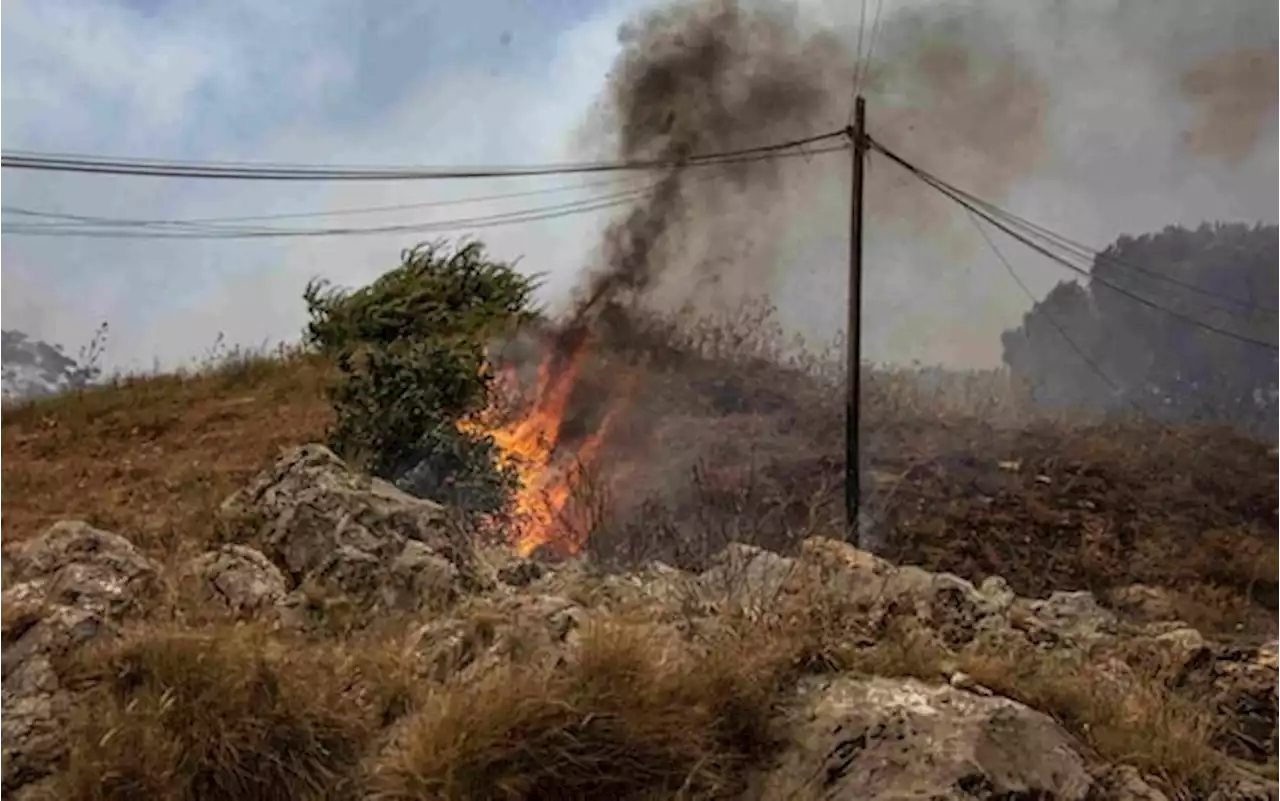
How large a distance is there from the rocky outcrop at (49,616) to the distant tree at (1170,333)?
11.2 meters

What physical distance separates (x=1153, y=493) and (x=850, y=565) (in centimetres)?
652

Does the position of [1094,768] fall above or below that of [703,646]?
below

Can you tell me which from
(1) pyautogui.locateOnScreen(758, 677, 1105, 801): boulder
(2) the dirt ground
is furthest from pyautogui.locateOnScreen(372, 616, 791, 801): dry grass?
(2) the dirt ground

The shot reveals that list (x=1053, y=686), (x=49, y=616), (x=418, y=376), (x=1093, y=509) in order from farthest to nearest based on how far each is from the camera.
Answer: (x=1093, y=509) < (x=418, y=376) < (x=49, y=616) < (x=1053, y=686)

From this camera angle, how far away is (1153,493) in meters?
11.4

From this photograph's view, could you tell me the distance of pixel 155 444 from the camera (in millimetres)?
12680

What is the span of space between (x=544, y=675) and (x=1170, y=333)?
11880 millimetres

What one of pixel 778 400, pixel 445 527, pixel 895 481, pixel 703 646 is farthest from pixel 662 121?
pixel 703 646

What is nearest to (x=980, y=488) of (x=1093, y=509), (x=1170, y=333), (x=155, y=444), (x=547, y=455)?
(x=1093, y=509)

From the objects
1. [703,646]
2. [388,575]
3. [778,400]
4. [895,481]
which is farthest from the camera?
[778,400]

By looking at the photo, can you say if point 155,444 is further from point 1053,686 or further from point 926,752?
point 926,752

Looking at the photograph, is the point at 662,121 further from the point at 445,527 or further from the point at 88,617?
the point at 88,617

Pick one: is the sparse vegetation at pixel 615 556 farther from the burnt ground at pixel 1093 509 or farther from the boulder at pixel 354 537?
the boulder at pixel 354 537

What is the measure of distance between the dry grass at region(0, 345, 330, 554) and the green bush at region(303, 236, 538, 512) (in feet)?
3.95
